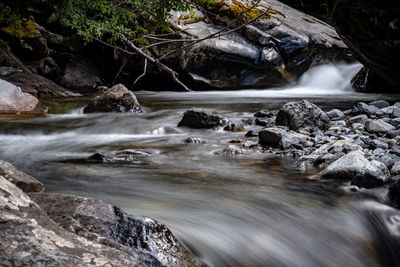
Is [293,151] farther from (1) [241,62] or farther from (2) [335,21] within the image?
(1) [241,62]

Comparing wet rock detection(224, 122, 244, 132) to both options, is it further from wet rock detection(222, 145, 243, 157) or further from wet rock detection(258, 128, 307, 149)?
wet rock detection(222, 145, 243, 157)

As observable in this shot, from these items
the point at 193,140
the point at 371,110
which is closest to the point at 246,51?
the point at 371,110

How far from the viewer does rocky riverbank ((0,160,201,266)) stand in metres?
1.19

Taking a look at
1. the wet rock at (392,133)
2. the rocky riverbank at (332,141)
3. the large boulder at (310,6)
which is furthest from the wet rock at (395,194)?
the large boulder at (310,6)

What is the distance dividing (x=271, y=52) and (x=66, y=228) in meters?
15.8

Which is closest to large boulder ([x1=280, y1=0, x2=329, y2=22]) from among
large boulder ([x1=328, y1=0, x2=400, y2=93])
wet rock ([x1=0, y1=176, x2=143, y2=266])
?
large boulder ([x1=328, y1=0, x2=400, y2=93])

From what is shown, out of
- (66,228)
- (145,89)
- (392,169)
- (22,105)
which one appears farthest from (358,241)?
(145,89)

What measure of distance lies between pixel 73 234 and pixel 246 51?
15.1 meters

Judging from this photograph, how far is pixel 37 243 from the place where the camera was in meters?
1.23

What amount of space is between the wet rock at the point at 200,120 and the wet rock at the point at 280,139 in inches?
66.4

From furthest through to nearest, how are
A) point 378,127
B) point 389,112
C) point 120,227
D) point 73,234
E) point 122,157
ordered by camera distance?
point 389,112 < point 378,127 < point 122,157 < point 120,227 < point 73,234

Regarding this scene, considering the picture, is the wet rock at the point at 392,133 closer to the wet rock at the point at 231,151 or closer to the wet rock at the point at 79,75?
the wet rock at the point at 231,151

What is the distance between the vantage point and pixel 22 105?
8.57 metres

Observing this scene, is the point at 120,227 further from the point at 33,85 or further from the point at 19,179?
the point at 33,85
